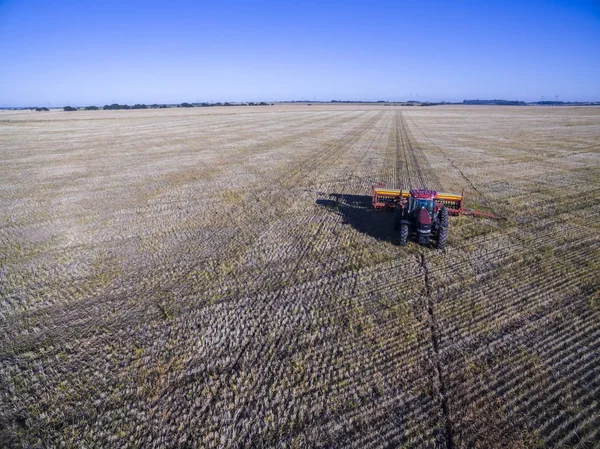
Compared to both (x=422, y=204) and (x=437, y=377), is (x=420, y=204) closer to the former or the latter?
(x=422, y=204)

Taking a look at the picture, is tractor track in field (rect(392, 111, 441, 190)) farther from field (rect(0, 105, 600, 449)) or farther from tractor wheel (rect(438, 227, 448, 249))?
tractor wheel (rect(438, 227, 448, 249))

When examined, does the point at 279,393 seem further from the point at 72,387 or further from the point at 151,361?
the point at 72,387

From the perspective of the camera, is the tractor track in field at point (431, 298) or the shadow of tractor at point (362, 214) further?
the shadow of tractor at point (362, 214)

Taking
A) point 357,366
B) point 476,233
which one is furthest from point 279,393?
point 476,233

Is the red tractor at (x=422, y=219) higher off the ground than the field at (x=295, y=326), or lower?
higher

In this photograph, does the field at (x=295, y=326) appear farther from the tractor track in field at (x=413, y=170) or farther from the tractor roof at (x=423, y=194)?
the tractor track in field at (x=413, y=170)

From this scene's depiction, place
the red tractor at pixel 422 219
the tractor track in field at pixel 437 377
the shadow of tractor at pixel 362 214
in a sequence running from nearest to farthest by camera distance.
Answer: the tractor track in field at pixel 437 377 → the red tractor at pixel 422 219 → the shadow of tractor at pixel 362 214

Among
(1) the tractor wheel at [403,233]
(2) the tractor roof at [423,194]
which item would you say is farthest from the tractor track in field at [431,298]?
(2) the tractor roof at [423,194]
